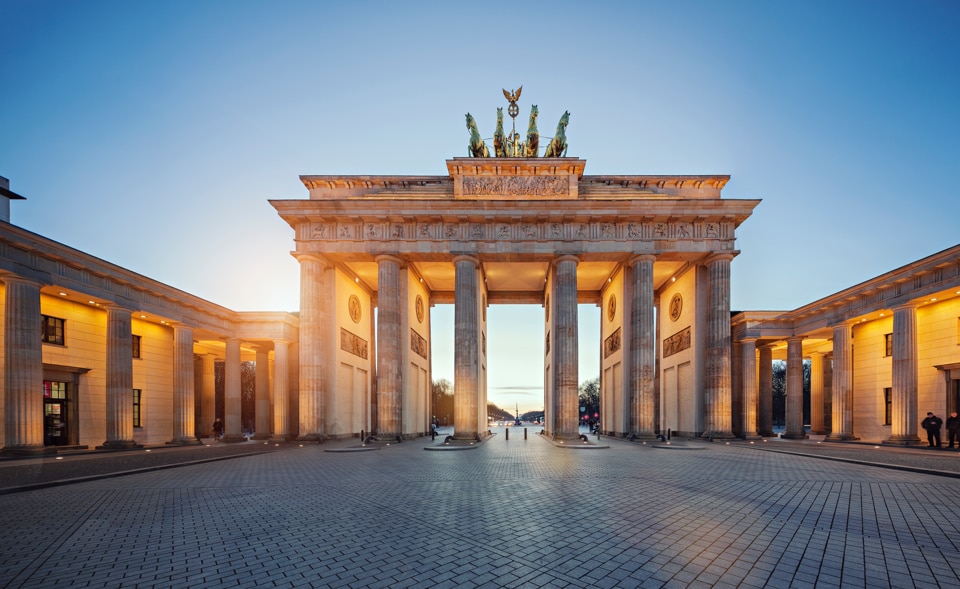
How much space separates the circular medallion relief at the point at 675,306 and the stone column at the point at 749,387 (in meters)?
4.85

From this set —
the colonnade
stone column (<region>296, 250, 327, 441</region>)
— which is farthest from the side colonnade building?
the colonnade

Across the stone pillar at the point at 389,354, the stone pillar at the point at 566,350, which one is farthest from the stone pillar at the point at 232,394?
the stone pillar at the point at 566,350

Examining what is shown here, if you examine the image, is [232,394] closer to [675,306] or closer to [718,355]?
[718,355]

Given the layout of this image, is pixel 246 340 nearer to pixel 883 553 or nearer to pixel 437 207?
pixel 437 207

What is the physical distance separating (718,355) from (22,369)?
32.2m

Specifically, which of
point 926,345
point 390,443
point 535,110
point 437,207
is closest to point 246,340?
point 390,443

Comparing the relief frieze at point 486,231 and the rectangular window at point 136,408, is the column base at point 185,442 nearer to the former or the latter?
the rectangular window at point 136,408

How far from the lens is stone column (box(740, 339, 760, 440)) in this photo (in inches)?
1102

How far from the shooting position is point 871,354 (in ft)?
93.5

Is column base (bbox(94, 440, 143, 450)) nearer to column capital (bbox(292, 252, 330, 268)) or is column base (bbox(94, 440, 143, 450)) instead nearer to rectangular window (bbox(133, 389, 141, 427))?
rectangular window (bbox(133, 389, 141, 427))

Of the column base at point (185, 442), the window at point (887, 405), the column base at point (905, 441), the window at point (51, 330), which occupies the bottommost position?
the column base at point (185, 442)

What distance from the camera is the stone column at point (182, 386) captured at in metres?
26.7

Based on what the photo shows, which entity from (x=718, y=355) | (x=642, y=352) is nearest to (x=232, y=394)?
(x=642, y=352)

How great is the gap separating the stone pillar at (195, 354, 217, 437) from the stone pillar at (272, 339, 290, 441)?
10.1 metres
